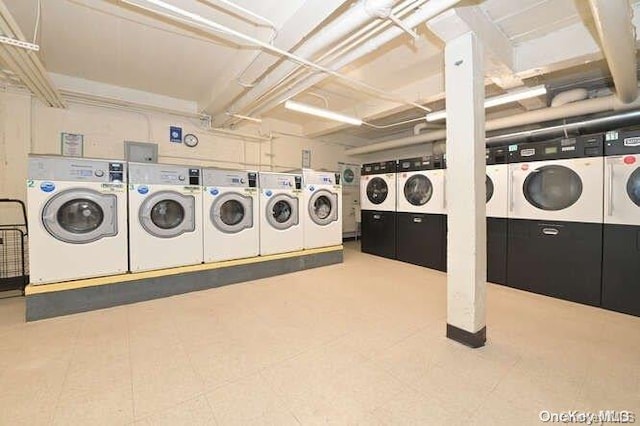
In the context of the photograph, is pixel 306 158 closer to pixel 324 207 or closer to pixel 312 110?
pixel 324 207

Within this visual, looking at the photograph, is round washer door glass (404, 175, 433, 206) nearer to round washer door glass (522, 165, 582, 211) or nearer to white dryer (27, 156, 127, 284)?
round washer door glass (522, 165, 582, 211)

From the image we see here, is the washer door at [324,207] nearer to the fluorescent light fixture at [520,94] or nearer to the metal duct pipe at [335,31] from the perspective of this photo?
the metal duct pipe at [335,31]

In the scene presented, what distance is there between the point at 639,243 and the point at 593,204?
1.53 ft

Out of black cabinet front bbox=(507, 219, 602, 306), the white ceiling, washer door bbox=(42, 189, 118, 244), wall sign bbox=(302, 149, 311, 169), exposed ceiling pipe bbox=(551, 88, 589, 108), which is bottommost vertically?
black cabinet front bbox=(507, 219, 602, 306)

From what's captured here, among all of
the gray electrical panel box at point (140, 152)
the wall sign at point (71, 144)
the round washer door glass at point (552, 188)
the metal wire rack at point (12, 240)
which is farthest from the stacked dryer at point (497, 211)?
the metal wire rack at point (12, 240)

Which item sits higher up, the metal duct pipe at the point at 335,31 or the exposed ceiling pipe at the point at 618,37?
the metal duct pipe at the point at 335,31

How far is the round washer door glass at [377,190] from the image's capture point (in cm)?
482

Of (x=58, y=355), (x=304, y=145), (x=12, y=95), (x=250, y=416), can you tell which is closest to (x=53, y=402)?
(x=58, y=355)

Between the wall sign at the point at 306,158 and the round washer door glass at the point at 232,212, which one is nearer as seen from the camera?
the round washer door glass at the point at 232,212

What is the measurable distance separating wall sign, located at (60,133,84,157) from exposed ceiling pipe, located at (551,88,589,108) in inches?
254

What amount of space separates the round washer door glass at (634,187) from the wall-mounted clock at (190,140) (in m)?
5.56

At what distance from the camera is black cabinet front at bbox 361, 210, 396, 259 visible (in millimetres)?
4754

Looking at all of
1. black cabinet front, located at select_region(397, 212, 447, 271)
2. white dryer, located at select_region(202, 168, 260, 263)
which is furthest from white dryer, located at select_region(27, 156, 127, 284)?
black cabinet front, located at select_region(397, 212, 447, 271)

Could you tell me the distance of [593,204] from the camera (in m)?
2.67
